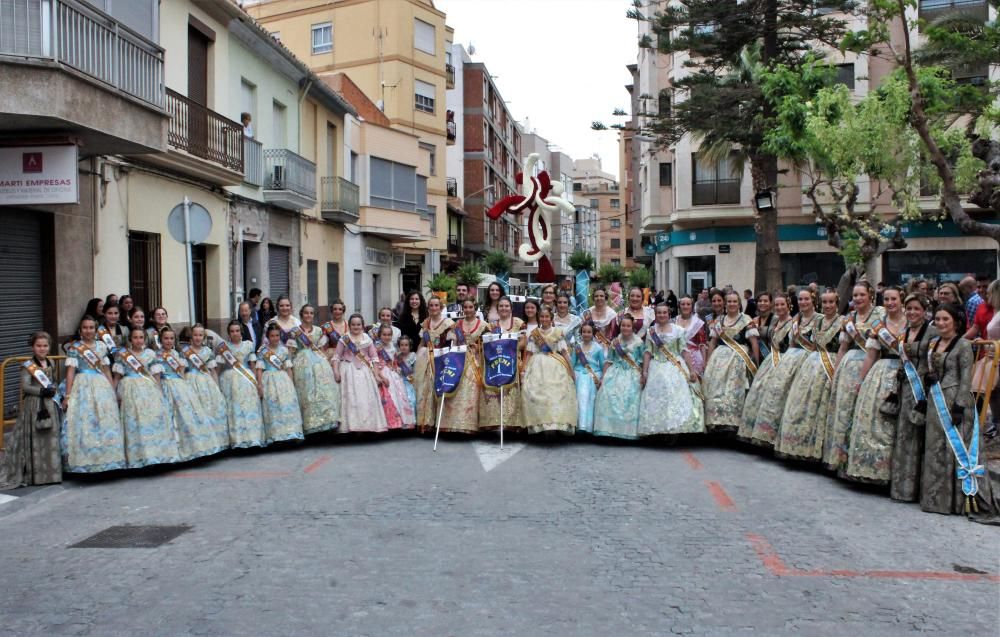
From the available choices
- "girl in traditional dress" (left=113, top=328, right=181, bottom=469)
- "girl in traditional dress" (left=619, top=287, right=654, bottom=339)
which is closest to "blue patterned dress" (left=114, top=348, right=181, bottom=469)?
"girl in traditional dress" (left=113, top=328, right=181, bottom=469)

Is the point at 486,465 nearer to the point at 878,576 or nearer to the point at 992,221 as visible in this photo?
the point at 878,576

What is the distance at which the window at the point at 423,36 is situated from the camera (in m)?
38.0

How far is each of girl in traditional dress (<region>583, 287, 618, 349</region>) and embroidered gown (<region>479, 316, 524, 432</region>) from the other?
0.88 m

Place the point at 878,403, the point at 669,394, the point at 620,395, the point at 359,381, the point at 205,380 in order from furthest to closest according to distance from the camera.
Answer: the point at 359,381 < the point at 620,395 < the point at 669,394 < the point at 205,380 < the point at 878,403

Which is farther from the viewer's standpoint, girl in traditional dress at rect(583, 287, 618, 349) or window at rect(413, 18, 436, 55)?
window at rect(413, 18, 436, 55)

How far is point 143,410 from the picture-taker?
8.34 metres

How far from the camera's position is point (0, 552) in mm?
5996

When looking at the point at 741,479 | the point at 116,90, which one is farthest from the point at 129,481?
the point at 741,479

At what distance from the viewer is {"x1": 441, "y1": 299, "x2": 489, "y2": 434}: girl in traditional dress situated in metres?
10.1

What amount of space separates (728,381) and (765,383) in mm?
605

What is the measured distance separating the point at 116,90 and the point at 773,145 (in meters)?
12.2

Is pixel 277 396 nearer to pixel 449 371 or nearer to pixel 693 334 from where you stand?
pixel 449 371

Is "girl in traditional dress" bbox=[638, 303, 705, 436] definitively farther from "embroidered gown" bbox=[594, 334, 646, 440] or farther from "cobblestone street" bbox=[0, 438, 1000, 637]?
"cobblestone street" bbox=[0, 438, 1000, 637]

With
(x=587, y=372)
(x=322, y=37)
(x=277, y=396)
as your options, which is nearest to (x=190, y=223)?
(x=277, y=396)
